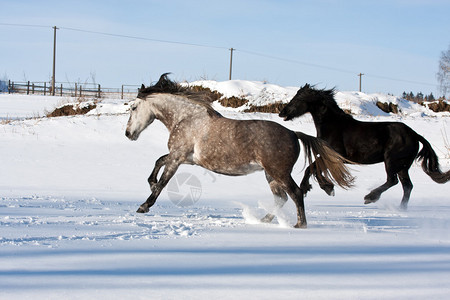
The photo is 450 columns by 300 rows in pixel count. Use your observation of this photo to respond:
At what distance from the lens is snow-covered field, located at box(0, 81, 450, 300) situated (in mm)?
2891

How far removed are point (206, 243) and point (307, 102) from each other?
172 inches

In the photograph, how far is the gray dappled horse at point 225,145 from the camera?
5.39 meters

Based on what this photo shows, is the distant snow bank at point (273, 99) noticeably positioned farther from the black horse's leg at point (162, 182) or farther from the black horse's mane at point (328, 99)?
the black horse's leg at point (162, 182)

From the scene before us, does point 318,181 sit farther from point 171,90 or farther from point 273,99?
point 273,99

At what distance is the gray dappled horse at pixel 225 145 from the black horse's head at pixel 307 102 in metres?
2.10

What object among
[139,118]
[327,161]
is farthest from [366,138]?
[139,118]

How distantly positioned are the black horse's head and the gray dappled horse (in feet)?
6.89

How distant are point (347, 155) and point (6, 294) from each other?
19.8 ft

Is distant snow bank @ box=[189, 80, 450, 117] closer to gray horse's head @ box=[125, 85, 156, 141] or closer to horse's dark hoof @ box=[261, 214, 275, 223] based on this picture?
gray horse's head @ box=[125, 85, 156, 141]

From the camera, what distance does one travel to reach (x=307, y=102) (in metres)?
8.04

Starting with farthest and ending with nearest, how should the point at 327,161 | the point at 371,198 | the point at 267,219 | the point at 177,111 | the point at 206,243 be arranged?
the point at 371,198 < the point at 177,111 < the point at 327,161 < the point at 267,219 < the point at 206,243

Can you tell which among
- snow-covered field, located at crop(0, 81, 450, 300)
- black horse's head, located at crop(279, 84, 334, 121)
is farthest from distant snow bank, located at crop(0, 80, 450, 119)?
black horse's head, located at crop(279, 84, 334, 121)

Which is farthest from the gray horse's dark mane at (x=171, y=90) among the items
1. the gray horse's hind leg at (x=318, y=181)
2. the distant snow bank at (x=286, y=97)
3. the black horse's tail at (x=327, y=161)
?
the distant snow bank at (x=286, y=97)

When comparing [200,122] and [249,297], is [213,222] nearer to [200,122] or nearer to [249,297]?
[200,122]
